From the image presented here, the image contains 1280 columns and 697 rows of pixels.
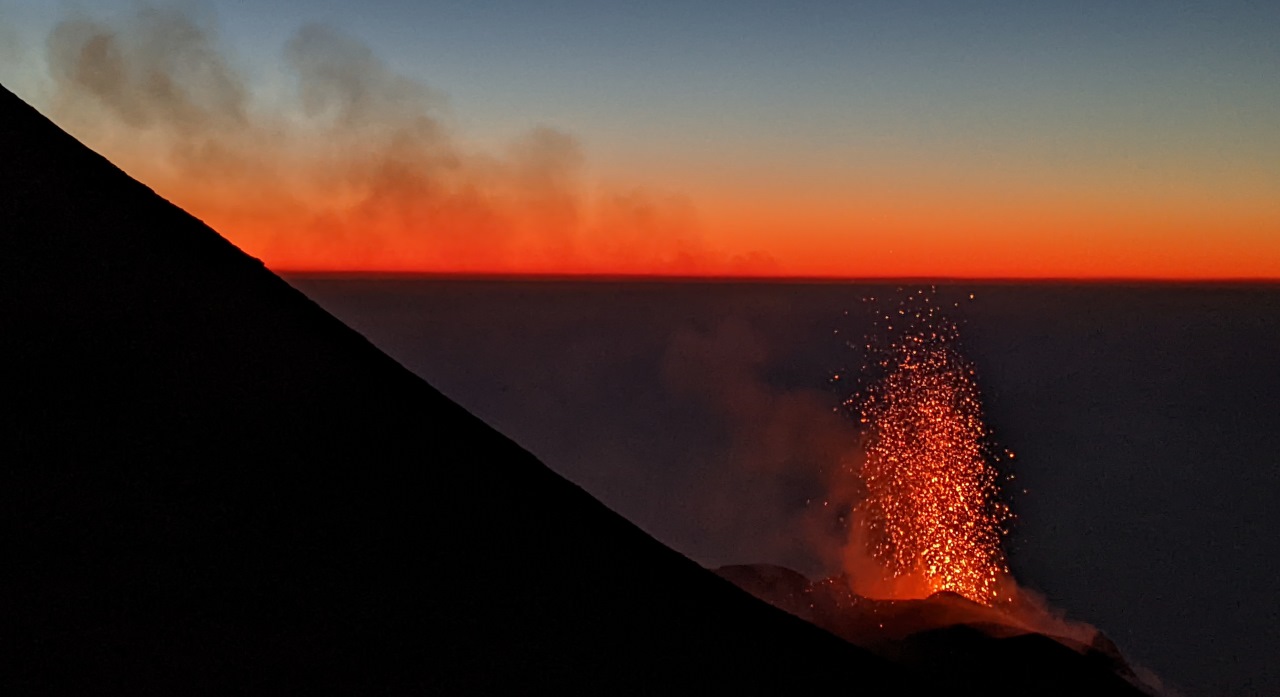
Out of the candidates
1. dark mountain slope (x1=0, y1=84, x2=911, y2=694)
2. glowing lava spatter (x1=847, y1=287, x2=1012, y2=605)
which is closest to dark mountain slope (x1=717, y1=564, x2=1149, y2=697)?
dark mountain slope (x1=0, y1=84, x2=911, y2=694)

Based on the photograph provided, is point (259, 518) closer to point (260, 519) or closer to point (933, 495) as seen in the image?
point (260, 519)

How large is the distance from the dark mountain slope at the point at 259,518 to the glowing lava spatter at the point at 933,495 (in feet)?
115

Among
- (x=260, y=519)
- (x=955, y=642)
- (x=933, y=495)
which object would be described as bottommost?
(x=260, y=519)

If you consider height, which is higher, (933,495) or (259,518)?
(933,495)

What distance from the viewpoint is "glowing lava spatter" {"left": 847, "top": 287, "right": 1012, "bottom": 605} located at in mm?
63625

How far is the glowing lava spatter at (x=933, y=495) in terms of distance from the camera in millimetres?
63625

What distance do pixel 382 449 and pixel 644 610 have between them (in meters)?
2.66

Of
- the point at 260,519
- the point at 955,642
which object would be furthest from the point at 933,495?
the point at 260,519

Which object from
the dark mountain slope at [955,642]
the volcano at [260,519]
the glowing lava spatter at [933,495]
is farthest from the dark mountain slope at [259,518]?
the glowing lava spatter at [933,495]

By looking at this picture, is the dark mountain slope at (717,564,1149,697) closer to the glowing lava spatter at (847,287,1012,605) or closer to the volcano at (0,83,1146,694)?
the volcano at (0,83,1146,694)

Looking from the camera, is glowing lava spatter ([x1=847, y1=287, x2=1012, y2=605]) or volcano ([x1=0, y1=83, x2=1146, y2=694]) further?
glowing lava spatter ([x1=847, y1=287, x2=1012, y2=605])

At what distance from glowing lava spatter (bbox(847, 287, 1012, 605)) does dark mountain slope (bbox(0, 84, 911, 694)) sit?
35.0 metres

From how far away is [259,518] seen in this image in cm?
790

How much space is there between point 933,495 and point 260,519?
285 ft
